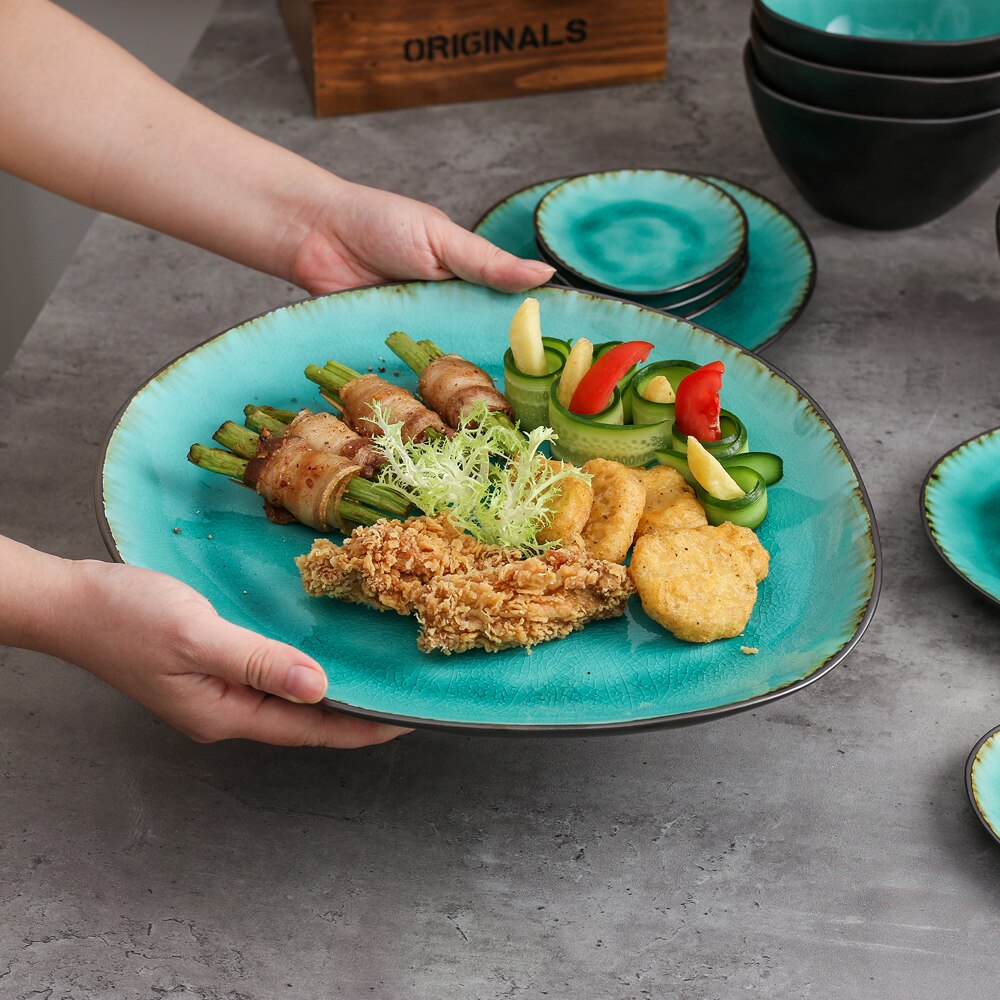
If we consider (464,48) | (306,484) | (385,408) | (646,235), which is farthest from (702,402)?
(464,48)

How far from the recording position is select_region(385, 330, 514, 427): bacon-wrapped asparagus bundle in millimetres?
1933

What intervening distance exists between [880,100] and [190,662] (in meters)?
1.79

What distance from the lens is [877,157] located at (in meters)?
2.48

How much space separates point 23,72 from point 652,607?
1633mm

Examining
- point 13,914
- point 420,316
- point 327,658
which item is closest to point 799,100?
point 420,316

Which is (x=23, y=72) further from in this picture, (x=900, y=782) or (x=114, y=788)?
(x=900, y=782)

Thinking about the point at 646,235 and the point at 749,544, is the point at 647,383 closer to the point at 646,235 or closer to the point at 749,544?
the point at 749,544

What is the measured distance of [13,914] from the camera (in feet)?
4.92

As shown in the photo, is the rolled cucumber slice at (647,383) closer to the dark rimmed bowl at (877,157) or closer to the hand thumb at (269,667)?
the hand thumb at (269,667)

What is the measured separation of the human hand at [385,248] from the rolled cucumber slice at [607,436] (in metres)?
0.37

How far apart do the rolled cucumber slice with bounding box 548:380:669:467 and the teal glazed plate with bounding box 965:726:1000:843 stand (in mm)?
657

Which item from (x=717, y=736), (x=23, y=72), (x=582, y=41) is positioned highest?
(x=23, y=72)

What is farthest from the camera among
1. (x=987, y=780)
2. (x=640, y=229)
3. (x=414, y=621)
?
(x=640, y=229)

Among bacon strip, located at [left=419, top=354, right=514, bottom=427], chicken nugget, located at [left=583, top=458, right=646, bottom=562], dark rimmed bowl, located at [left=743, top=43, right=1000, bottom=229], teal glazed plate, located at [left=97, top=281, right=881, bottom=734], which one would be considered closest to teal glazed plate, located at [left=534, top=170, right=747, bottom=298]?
dark rimmed bowl, located at [left=743, top=43, right=1000, bottom=229]
